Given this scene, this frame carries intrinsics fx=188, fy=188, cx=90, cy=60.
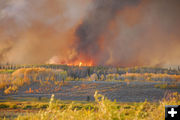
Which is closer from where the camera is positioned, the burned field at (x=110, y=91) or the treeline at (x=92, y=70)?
the burned field at (x=110, y=91)

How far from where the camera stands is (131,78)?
66.6 feet

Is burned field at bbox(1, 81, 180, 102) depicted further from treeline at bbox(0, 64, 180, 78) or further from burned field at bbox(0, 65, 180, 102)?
treeline at bbox(0, 64, 180, 78)

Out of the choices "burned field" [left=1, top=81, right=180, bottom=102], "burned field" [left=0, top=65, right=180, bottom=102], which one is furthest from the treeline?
"burned field" [left=1, top=81, right=180, bottom=102]

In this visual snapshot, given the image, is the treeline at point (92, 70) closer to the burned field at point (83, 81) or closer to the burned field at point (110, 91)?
the burned field at point (83, 81)

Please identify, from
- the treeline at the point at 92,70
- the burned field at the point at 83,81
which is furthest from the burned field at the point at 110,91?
the treeline at the point at 92,70

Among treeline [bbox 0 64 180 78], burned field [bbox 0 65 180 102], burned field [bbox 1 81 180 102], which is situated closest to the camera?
burned field [bbox 1 81 180 102]

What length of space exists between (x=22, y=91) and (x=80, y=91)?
5.46 meters

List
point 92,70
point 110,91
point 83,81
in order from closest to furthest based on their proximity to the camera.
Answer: point 110,91, point 83,81, point 92,70

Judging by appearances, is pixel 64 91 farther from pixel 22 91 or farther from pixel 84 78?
pixel 22 91

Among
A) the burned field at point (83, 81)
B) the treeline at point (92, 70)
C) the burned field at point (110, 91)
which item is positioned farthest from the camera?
the treeline at point (92, 70)

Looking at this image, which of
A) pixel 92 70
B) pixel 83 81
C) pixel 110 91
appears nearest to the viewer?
pixel 110 91

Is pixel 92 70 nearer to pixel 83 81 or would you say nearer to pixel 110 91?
pixel 83 81

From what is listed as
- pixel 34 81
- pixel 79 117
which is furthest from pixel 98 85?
pixel 79 117

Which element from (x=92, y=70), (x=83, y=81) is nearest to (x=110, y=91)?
(x=83, y=81)
